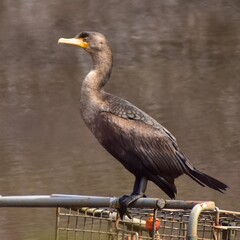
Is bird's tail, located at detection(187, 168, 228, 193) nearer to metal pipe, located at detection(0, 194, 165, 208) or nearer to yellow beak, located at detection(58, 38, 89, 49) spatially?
metal pipe, located at detection(0, 194, 165, 208)

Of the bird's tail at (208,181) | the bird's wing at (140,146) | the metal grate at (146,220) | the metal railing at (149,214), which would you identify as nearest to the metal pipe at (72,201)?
the metal railing at (149,214)

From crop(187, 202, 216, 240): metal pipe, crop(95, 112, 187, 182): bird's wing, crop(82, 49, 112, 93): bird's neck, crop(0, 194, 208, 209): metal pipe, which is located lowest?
crop(187, 202, 216, 240): metal pipe

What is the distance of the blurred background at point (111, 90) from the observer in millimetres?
4980

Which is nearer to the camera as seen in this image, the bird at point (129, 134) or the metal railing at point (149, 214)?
the metal railing at point (149, 214)

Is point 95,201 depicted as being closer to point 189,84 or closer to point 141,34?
point 189,84

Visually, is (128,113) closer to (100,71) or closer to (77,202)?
(100,71)

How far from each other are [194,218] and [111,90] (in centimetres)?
426

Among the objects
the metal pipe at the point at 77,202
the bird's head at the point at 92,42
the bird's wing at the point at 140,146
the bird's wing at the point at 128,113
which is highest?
the bird's head at the point at 92,42

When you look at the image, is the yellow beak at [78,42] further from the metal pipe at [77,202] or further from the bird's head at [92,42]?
the metal pipe at [77,202]

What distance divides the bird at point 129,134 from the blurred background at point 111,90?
1.05 meters

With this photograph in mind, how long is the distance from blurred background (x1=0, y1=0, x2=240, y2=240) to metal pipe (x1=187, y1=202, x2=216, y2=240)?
1982 mm

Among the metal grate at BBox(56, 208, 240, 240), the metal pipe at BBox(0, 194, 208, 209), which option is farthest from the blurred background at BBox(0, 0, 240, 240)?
the metal pipe at BBox(0, 194, 208, 209)

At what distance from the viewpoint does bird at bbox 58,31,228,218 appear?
3.03 meters

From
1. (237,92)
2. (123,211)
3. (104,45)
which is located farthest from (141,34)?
(123,211)
